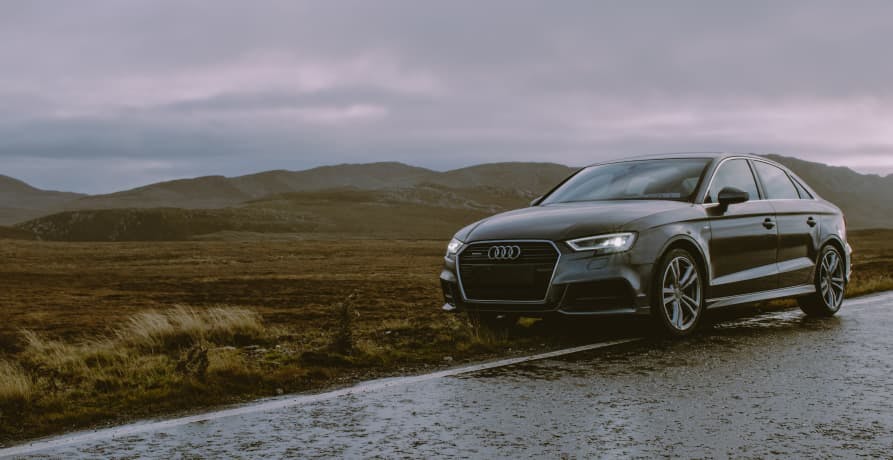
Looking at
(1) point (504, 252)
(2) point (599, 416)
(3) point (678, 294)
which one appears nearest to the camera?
(2) point (599, 416)

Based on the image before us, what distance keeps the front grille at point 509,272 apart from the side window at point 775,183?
3328mm

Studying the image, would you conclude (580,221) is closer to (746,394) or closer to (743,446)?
(746,394)

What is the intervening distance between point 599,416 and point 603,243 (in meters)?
2.65

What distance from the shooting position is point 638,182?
937 centimetres

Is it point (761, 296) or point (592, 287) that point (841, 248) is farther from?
point (592, 287)

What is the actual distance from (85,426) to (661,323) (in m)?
4.71

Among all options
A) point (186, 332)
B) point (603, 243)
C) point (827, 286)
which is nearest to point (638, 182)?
point (603, 243)

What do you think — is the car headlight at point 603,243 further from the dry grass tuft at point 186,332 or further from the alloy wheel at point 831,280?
the dry grass tuft at point 186,332

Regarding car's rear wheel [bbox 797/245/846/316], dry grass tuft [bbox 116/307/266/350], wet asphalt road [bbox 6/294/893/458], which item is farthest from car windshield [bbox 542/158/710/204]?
dry grass tuft [bbox 116/307/266/350]

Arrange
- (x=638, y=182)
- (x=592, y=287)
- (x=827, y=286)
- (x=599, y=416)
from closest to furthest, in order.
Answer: (x=599, y=416) < (x=592, y=287) < (x=638, y=182) < (x=827, y=286)

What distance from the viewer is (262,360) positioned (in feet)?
26.2

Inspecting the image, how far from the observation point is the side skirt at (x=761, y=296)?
348 inches

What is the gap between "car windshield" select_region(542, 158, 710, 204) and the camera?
9.12m

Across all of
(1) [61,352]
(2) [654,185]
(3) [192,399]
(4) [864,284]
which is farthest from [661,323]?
(4) [864,284]
